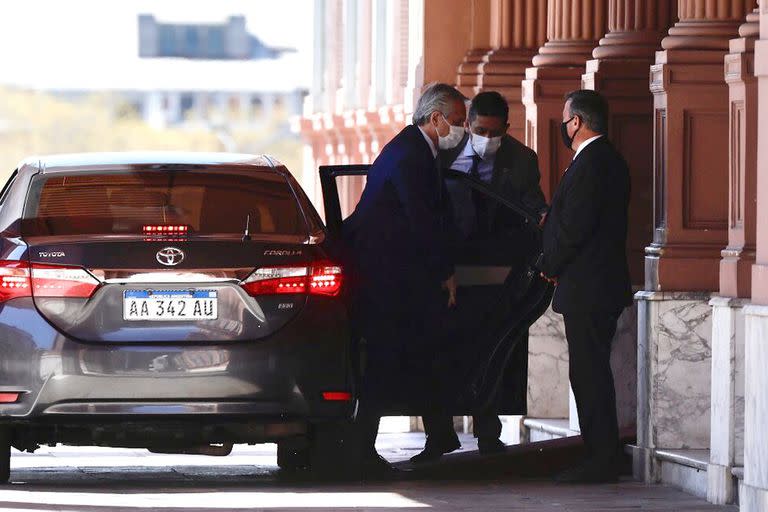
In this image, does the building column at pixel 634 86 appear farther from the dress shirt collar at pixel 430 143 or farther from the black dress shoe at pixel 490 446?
the dress shirt collar at pixel 430 143

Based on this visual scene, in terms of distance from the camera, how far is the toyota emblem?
34.0 ft

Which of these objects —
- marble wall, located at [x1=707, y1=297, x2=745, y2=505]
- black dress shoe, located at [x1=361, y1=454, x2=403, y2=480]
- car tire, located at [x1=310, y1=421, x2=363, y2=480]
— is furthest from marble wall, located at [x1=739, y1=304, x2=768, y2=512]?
black dress shoe, located at [x1=361, y1=454, x2=403, y2=480]

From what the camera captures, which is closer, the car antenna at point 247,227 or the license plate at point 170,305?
the license plate at point 170,305

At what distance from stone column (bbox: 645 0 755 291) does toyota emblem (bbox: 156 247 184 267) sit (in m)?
2.58

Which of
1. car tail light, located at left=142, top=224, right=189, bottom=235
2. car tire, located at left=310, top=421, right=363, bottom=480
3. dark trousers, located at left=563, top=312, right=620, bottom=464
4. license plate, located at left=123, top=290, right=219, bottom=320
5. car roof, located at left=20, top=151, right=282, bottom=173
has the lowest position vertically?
car tire, located at left=310, top=421, right=363, bottom=480

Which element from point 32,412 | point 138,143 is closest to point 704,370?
point 32,412

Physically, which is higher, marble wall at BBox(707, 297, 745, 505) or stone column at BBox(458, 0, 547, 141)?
stone column at BBox(458, 0, 547, 141)

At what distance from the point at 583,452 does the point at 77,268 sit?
128 inches

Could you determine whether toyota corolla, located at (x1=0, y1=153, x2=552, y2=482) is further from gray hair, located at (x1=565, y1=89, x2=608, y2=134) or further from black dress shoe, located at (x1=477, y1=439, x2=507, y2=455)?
black dress shoe, located at (x1=477, y1=439, x2=507, y2=455)

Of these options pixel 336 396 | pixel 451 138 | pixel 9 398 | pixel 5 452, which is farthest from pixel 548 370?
pixel 9 398

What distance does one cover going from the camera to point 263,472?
41.2 feet

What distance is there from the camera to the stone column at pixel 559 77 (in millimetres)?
15227

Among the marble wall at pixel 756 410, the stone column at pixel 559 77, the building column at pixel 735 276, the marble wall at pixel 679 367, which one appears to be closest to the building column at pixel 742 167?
the building column at pixel 735 276

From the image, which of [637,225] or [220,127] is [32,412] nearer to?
[637,225]
